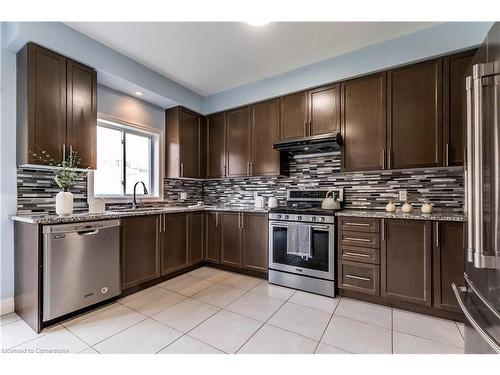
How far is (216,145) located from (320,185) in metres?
1.80

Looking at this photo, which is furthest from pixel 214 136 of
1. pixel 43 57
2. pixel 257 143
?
pixel 43 57

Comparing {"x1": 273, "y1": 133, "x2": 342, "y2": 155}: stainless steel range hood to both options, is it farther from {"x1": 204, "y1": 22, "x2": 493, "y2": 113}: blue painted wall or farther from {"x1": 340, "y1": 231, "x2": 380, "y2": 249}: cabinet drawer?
{"x1": 340, "y1": 231, "x2": 380, "y2": 249}: cabinet drawer

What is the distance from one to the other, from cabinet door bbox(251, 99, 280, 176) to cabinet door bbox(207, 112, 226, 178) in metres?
0.57

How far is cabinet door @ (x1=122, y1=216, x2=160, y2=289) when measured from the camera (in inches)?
98.0

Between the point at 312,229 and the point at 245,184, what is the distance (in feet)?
5.18

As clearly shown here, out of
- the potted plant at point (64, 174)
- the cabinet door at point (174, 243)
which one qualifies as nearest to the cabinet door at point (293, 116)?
the cabinet door at point (174, 243)

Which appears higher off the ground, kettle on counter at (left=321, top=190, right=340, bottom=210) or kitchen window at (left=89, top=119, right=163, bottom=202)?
kitchen window at (left=89, top=119, right=163, bottom=202)

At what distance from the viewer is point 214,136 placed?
387cm

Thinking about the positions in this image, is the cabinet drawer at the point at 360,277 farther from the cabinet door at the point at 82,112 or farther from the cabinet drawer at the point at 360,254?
the cabinet door at the point at 82,112

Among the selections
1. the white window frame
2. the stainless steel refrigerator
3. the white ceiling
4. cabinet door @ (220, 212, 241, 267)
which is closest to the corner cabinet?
the white ceiling

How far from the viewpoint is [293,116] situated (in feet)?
10.2

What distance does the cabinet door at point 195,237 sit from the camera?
330cm
